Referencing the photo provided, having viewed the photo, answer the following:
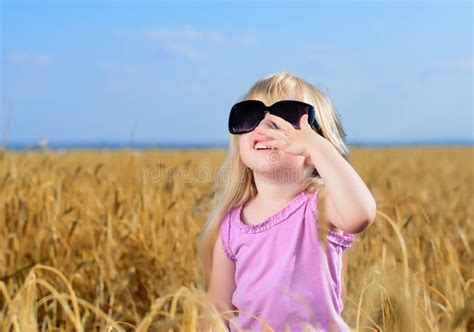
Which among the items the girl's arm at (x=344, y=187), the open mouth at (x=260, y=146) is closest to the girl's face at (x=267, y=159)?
the open mouth at (x=260, y=146)

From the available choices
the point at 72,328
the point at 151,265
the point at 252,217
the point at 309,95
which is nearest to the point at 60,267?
the point at 151,265

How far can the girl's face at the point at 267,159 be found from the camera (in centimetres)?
159

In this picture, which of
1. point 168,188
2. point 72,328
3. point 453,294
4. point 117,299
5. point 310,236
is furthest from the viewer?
point 168,188

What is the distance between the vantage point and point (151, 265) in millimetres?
2504

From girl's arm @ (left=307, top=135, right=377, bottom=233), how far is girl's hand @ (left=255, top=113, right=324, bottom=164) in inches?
0.6

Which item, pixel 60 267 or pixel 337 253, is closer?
pixel 337 253

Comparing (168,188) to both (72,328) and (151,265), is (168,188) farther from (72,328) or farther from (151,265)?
(72,328)

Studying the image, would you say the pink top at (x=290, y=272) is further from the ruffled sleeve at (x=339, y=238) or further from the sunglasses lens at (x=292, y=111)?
the sunglasses lens at (x=292, y=111)

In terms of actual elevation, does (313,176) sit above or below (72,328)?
above

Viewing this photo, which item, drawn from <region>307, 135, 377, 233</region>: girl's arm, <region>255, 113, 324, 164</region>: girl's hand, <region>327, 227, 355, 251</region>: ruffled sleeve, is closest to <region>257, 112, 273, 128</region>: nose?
<region>255, 113, 324, 164</region>: girl's hand

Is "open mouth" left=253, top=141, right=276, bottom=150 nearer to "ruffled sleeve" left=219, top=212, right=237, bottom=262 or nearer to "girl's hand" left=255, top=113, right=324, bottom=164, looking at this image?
"girl's hand" left=255, top=113, right=324, bottom=164

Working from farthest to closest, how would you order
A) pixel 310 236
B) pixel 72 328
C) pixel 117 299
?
pixel 117 299, pixel 72 328, pixel 310 236

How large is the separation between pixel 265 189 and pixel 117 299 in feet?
3.08

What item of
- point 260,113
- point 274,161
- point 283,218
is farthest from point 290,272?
point 260,113
